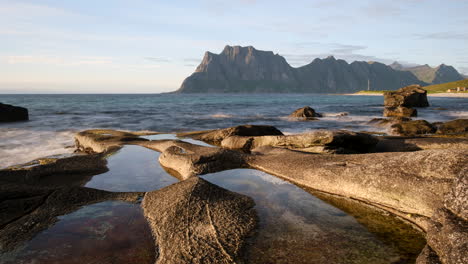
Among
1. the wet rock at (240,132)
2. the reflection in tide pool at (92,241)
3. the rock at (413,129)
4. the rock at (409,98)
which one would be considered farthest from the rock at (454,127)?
the rock at (409,98)

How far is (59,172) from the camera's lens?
30.4 feet

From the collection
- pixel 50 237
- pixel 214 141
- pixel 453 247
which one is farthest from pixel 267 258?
pixel 214 141

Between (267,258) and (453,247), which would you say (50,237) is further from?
(453,247)

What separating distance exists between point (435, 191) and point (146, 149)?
1118cm

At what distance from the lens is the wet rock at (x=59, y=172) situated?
27.5ft

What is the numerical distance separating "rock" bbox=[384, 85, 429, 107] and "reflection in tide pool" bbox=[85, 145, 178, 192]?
180ft

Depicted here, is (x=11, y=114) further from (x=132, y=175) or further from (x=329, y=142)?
(x=329, y=142)

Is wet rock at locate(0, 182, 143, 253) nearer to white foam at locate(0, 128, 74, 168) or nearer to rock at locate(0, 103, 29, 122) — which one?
white foam at locate(0, 128, 74, 168)

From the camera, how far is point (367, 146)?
11.9 metres

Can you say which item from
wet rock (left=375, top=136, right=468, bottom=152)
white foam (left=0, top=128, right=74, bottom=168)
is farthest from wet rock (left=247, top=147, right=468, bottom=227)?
white foam (left=0, top=128, right=74, bottom=168)

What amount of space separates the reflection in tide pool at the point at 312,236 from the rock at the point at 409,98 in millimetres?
55978

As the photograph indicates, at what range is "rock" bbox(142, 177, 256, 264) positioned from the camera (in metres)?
4.32

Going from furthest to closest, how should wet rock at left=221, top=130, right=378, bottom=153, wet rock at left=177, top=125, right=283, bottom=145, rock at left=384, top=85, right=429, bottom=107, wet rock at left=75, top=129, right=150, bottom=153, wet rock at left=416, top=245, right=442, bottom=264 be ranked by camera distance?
rock at left=384, top=85, right=429, bottom=107 < wet rock at left=177, top=125, right=283, bottom=145 < wet rock at left=75, top=129, right=150, bottom=153 < wet rock at left=221, top=130, right=378, bottom=153 < wet rock at left=416, top=245, right=442, bottom=264

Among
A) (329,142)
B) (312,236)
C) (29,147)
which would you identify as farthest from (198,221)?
(29,147)
